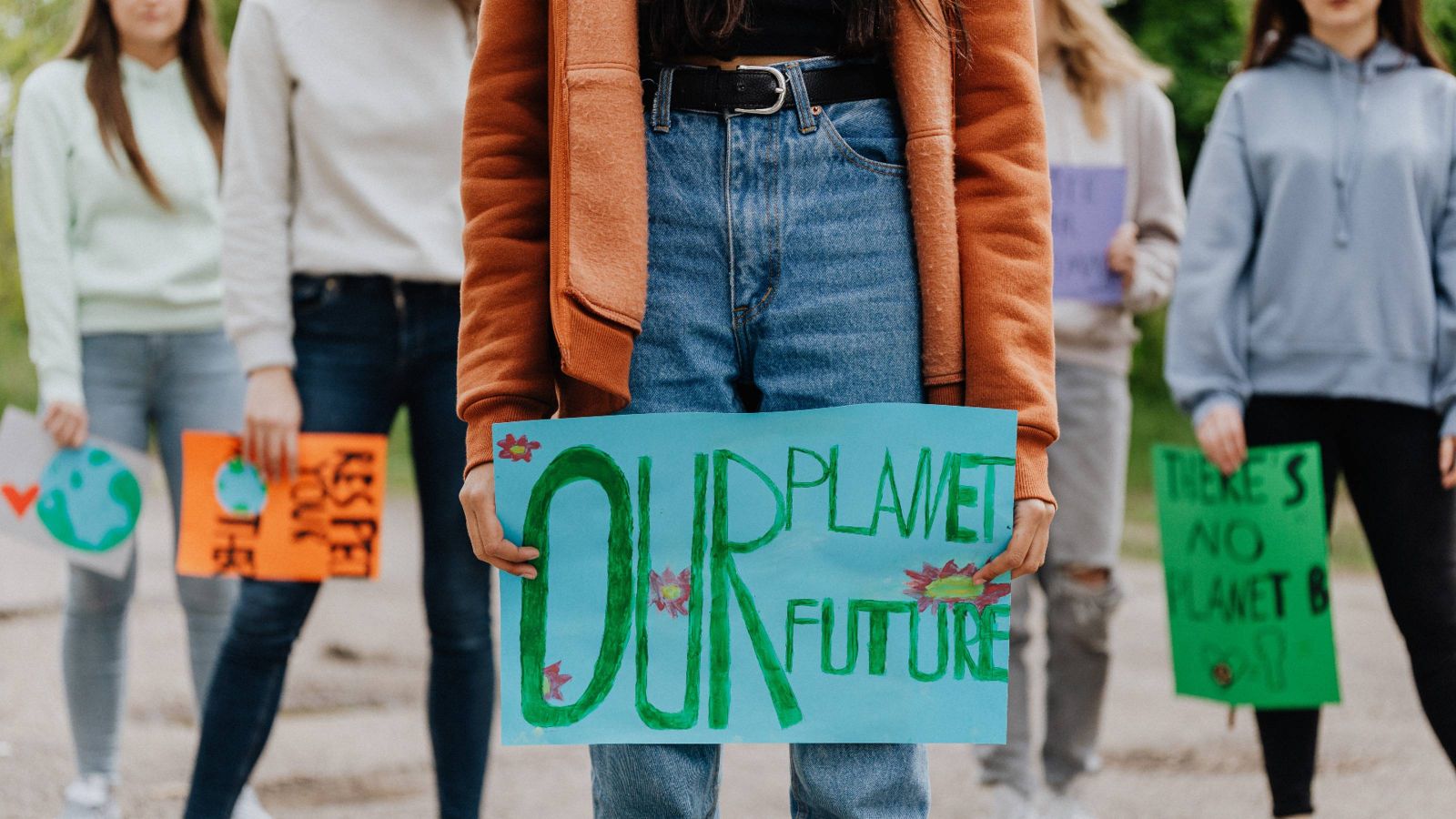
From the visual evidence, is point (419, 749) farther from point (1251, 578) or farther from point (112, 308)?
point (1251, 578)

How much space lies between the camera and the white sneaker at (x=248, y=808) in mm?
3734

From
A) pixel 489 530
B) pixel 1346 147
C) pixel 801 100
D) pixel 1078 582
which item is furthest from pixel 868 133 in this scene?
pixel 1078 582

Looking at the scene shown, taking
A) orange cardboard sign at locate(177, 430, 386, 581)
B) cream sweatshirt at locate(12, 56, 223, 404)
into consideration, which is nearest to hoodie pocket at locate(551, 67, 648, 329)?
orange cardboard sign at locate(177, 430, 386, 581)

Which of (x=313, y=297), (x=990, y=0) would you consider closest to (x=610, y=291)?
(x=990, y=0)

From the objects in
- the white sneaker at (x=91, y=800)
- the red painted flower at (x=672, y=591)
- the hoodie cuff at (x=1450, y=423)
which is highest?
the red painted flower at (x=672, y=591)

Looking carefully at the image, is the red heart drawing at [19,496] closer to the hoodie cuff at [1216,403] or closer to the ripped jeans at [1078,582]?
the ripped jeans at [1078,582]

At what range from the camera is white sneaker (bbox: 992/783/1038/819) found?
4.01 m

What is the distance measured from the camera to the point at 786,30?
1960 millimetres

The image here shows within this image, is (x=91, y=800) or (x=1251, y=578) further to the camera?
(x=91, y=800)

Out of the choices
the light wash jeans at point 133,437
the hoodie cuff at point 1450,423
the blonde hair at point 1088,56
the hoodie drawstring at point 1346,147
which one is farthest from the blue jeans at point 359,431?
the hoodie cuff at point 1450,423

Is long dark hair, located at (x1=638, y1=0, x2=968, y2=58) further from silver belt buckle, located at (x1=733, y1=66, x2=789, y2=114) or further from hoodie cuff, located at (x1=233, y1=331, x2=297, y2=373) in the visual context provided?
hoodie cuff, located at (x1=233, y1=331, x2=297, y2=373)

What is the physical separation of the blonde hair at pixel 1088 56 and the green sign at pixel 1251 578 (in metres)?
0.88

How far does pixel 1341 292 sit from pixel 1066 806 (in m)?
1.40

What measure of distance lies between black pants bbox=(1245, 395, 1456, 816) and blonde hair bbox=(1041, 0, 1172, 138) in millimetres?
919
